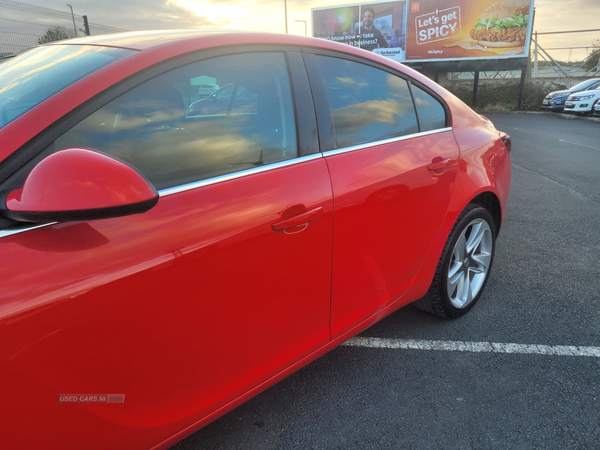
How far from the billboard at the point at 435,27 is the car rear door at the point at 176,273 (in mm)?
27120

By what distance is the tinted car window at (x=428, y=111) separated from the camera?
2410 mm

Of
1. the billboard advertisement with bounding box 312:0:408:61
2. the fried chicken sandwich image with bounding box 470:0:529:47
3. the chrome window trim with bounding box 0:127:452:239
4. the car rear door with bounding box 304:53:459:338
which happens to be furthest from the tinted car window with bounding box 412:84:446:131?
the billboard advertisement with bounding box 312:0:408:61

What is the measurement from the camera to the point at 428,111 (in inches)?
96.7

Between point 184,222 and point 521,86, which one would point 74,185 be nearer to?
point 184,222

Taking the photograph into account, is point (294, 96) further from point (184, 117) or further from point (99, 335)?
point (99, 335)

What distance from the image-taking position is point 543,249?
396 centimetres

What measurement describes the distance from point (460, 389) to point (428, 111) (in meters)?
1.47

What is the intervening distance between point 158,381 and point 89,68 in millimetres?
1007

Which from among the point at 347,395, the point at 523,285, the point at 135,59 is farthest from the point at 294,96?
the point at 523,285

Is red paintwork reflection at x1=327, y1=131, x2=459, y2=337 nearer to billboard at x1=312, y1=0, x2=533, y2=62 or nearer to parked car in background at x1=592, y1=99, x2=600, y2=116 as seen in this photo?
parked car in background at x1=592, y1=99, x2=600, y2=116

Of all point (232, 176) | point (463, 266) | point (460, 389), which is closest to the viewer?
point (232, 176)

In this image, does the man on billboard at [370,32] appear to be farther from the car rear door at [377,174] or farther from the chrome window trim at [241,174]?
the chrome window trim at [241,174]

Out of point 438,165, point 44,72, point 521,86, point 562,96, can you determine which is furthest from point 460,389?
point 521,86

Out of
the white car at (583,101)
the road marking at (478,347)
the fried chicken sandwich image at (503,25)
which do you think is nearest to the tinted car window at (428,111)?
the road marking at (478,347)
